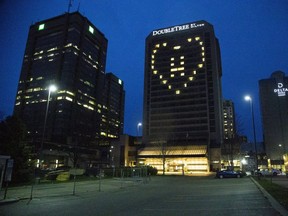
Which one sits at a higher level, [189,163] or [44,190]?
[189,163]

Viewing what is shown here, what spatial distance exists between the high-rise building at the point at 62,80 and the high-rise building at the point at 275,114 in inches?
3554

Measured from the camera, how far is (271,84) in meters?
135

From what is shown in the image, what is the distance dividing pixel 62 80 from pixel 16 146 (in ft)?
426

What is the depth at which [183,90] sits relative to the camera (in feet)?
406

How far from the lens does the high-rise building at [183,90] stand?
112 metres

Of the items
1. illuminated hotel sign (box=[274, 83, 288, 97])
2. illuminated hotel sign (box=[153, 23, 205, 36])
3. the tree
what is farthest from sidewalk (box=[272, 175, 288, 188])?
illuminated hotel sign (box=[274, 83, 288, 97])

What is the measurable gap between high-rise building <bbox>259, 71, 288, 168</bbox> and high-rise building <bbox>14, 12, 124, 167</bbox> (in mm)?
90279

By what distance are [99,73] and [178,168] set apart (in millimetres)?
105675

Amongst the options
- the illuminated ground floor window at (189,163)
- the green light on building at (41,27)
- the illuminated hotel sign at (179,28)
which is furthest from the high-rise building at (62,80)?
the illuminated ground floor window at (189,163)

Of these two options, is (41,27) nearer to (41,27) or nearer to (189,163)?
(41,27)

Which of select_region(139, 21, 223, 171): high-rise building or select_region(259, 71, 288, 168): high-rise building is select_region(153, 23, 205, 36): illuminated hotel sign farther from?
select_region(259, 71, 288, 168): high-rise building

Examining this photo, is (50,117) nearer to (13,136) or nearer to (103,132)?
(103,132)

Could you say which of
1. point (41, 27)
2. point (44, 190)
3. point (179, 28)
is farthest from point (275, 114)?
point (41, 27)

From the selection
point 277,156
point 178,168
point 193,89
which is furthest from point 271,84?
point 178,168
